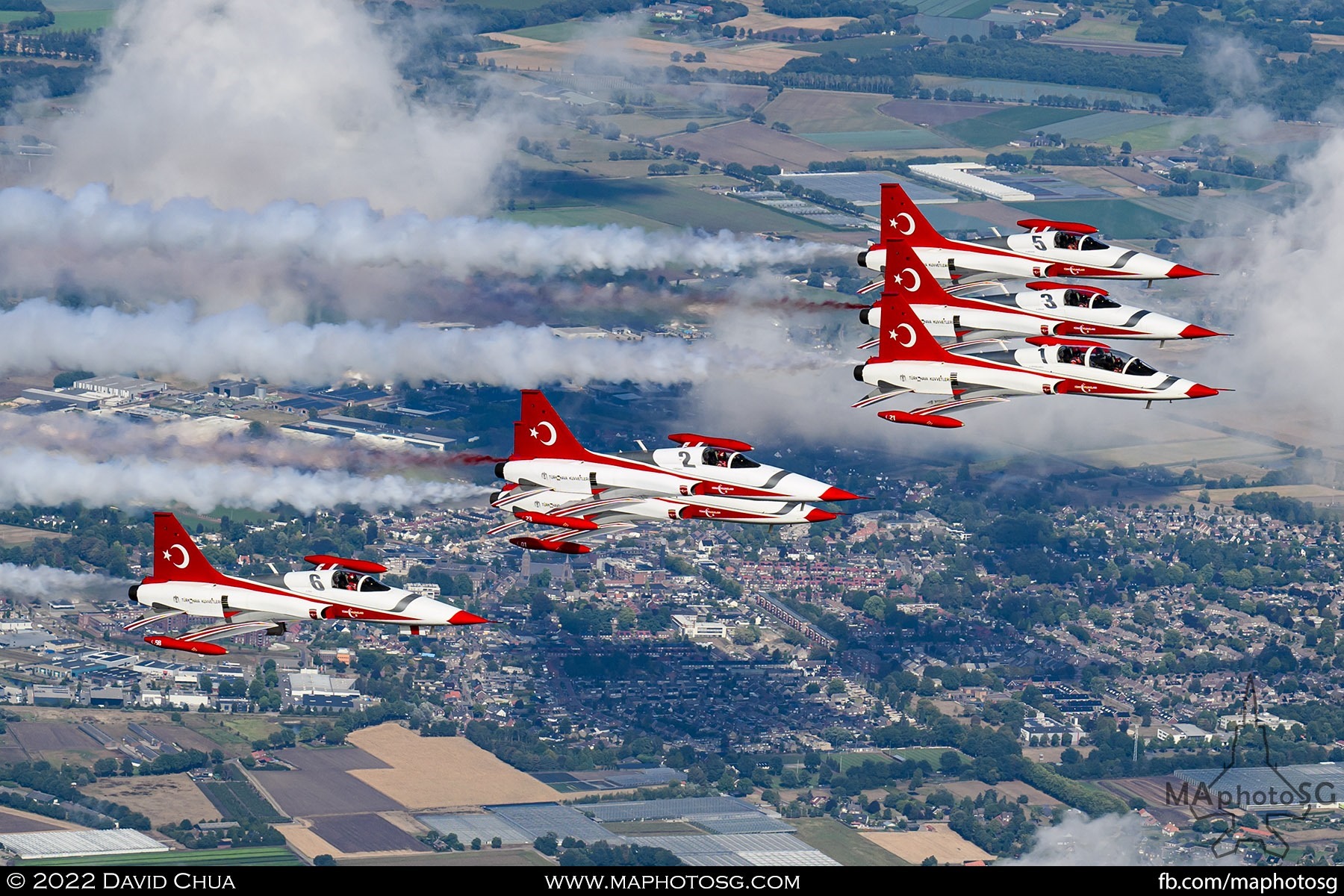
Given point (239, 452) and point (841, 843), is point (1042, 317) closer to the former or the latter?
point (239, 452)

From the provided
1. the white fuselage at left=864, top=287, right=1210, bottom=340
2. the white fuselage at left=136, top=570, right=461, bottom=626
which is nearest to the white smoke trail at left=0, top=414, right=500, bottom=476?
the white fuselage at left=136, top=570, right=461, bottom=626

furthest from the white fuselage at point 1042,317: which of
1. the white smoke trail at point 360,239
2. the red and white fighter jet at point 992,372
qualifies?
the white smoke trail at point 360,239

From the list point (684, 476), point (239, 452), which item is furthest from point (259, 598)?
point (684, 476)

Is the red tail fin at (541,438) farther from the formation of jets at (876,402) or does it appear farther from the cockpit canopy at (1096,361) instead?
the cockpit canopy at (1096,361)

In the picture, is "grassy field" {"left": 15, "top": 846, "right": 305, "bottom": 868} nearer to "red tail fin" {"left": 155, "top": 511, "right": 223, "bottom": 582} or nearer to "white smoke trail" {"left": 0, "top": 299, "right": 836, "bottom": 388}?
"white smoke trail" {"left": 0, "top": 299, "right": 836, "bottom": 388}

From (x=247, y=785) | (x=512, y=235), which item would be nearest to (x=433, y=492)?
(x=512, y=235)

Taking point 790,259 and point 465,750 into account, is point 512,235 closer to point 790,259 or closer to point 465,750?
point 790,259
